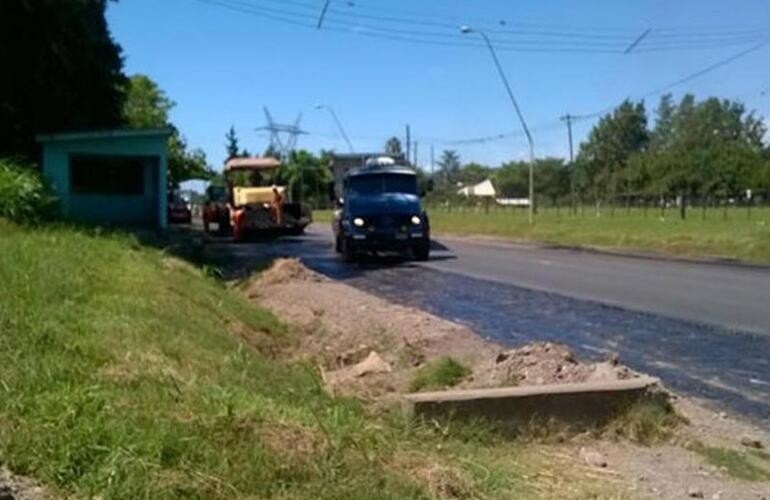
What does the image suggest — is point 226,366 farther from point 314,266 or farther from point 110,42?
point 110,42

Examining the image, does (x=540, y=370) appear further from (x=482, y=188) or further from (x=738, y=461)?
(x=482, y=188)

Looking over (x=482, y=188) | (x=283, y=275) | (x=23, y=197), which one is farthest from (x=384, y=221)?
(x=482, y=188)

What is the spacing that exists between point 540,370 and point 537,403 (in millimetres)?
1408

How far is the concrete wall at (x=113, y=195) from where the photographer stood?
30.0 meters

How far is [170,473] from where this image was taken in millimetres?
5027

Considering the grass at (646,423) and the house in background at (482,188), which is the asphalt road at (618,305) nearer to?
the grass at (646,423)

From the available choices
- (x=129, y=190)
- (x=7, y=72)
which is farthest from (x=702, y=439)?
(x=129, y=190)

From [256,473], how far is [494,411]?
2.60 m

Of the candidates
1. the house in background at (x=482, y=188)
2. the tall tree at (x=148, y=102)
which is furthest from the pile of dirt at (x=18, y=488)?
the house in background at (x=482, y=188)

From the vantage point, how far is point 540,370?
8.80 meters

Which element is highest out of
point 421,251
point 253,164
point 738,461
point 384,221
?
point 253,164

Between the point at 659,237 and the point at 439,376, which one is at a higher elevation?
the point at 659,237

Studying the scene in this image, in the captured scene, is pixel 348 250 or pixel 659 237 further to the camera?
pixel 659 237

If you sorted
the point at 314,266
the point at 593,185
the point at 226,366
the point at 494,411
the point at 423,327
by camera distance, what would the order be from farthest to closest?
the point at 593,185 < the point at 314,266 < the point at 423,327 < the point at 226,366 < the point at 494,411
